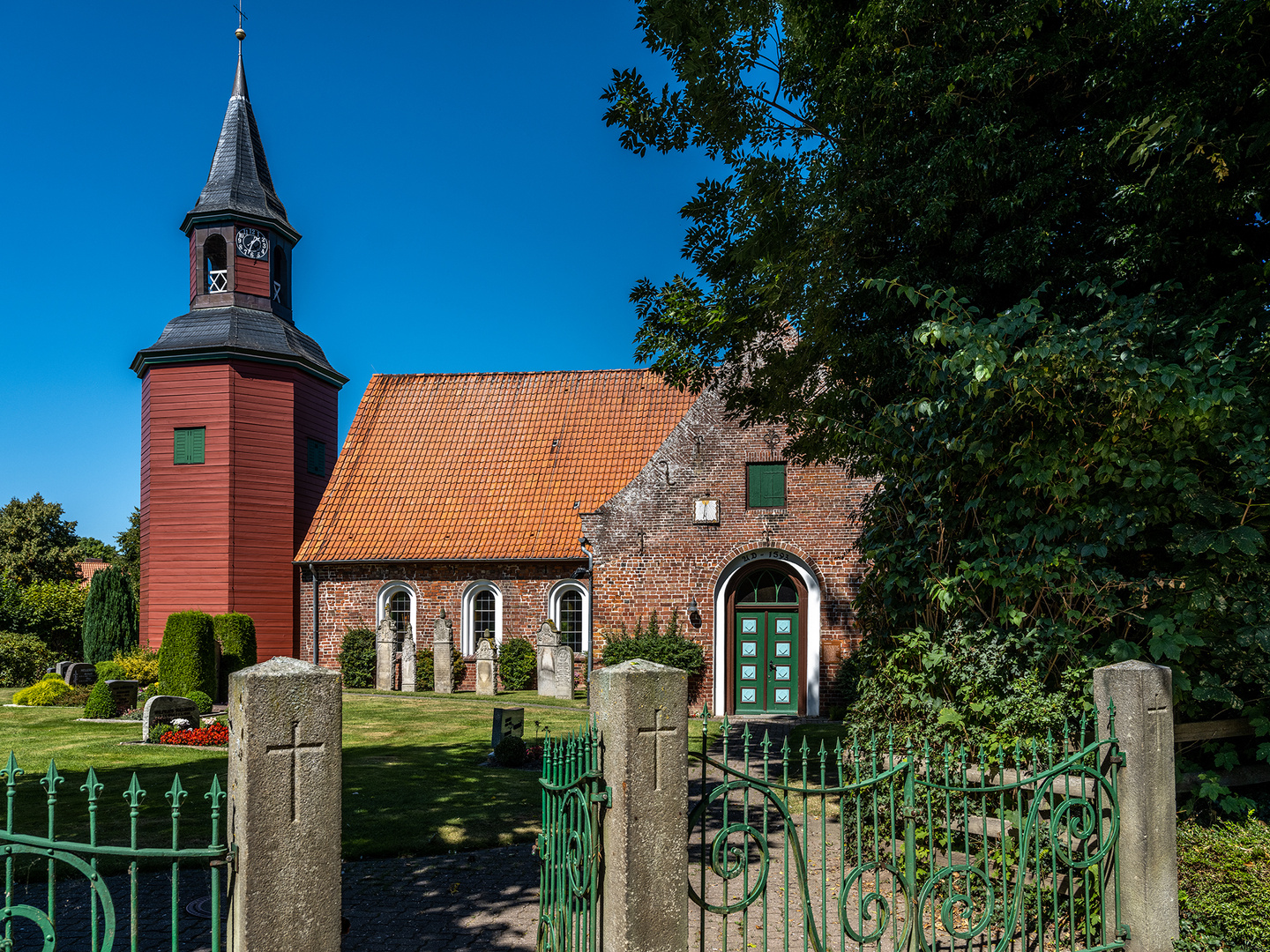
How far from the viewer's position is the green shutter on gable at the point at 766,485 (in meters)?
18.3

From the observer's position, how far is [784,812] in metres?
4.06

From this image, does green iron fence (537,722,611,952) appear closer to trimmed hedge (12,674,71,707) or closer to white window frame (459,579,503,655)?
white window frame (459,579,503,655)

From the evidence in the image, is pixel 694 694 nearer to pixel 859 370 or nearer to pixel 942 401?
pixel 859 370

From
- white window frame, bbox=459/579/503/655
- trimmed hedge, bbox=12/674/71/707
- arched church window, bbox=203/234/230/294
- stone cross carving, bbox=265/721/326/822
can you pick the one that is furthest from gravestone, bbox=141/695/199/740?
arched church window, bbox=203/234/230/294

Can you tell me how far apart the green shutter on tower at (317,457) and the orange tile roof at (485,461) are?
59.0 inches

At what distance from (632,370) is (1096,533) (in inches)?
772

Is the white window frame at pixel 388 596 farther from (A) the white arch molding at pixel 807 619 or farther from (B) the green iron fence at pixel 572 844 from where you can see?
(B) the green iron fence at pixel 572 844

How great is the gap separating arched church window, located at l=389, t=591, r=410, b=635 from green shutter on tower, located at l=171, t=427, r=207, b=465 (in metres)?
6.48

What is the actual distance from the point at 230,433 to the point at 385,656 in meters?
7.42

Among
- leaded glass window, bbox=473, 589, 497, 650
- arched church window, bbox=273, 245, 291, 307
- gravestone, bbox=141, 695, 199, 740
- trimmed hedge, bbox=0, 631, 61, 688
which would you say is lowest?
trimmed hedge, bbox=0, 631, 61, 688

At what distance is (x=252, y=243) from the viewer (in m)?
24.8

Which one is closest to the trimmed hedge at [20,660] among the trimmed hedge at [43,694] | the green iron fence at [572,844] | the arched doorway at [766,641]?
the trimmed hedge at [43,694]

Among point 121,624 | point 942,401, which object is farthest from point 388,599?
point 942,401

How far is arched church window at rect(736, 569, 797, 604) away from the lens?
60.9 feet
